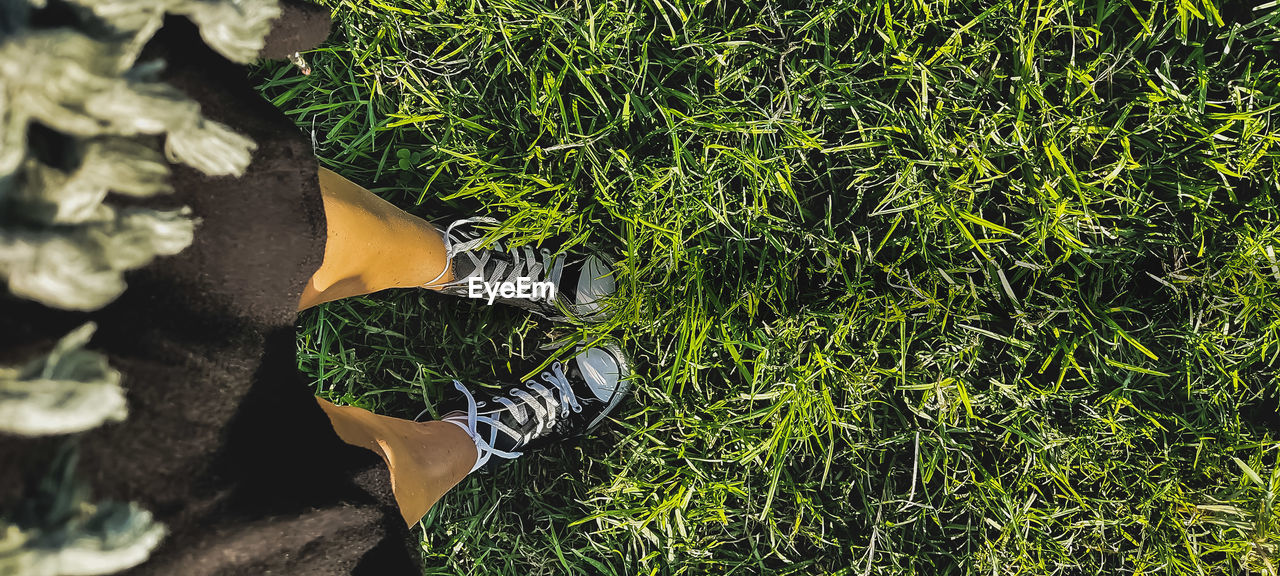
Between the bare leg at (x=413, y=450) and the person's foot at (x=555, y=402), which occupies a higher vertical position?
the bare leg at (x=413, y=450)

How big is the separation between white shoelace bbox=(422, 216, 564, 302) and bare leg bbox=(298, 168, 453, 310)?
27 millimetres

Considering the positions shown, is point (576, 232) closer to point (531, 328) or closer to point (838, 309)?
point (531, 328)

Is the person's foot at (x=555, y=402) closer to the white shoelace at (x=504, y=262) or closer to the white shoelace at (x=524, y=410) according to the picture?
the white shoelace at (x=524, y=410)

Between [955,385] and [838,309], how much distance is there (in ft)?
1.27

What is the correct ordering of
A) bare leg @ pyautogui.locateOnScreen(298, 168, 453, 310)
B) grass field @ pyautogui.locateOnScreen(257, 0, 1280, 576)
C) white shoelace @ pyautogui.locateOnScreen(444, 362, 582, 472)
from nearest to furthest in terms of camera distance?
1. bare leg @ pyautogui.locateOnScreen(298, 168, 453, 310)
2. grass field @ pyautogui.locateOnScreen(257, 0, 1280, 576)
3. white shoelace @ pyautogui.locateOnScreen(444, 362, 582, 472)

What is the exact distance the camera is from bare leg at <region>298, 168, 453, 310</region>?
4.76 feet

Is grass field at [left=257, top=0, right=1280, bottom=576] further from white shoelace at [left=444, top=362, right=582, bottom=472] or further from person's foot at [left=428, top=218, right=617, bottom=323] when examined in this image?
white shoelace at [left=444, top=362, right=582, bottom=472]

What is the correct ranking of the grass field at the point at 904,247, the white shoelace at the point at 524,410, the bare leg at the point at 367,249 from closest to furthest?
the bare leg at the point at 367,249
the grass field at the point at 904,247
the white shoelace at the point at 524,410

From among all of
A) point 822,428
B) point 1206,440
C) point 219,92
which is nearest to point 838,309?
point 822,428

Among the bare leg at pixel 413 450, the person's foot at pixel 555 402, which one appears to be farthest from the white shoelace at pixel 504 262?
the bare leg at pixel 413 450

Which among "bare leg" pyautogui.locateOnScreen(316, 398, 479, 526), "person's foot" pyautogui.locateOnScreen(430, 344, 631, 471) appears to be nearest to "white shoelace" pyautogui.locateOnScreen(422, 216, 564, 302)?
"person's foot" pyautogui.locateOnScreen(430, 344, 631, 471)

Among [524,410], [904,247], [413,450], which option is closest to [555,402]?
[524,410]

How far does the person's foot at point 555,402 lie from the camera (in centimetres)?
202

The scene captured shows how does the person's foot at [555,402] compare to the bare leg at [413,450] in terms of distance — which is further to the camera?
the person's foot at [555,402]
